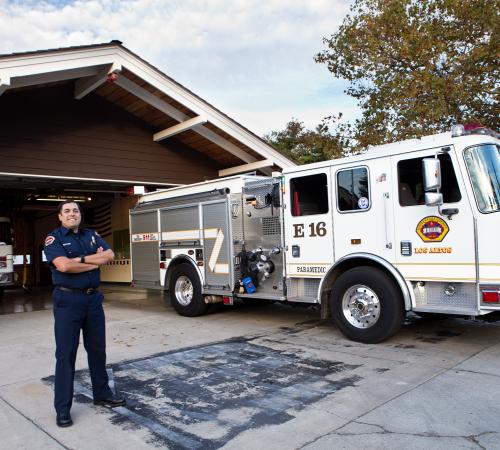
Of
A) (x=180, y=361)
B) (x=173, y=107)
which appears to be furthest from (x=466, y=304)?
(x=173, y=107)

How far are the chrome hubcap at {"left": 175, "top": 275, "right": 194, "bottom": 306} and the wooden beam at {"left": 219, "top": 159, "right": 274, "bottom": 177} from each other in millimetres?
3957

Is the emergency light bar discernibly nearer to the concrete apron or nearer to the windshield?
the windshield

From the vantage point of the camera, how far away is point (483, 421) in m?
3.92

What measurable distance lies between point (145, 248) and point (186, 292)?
1.48 metres

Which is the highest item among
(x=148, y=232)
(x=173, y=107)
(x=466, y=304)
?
(x=173, y=107)

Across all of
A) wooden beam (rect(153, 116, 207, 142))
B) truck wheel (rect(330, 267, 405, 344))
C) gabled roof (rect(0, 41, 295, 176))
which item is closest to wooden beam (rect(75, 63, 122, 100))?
gabled roof (rect(0, 41, 295, 176))

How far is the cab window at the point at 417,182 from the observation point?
19.0ft

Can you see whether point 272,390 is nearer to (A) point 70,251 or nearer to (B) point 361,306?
(B) point 361,306

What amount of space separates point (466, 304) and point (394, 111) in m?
7.99

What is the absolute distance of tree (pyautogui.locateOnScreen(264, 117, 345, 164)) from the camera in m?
14.4

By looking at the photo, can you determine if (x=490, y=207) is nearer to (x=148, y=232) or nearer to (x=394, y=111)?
(x=148, y=232)

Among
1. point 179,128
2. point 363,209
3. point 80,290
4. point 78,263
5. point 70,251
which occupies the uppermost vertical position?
point 179,128

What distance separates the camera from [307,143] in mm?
15555

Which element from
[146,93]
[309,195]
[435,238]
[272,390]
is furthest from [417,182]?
[146,93]
